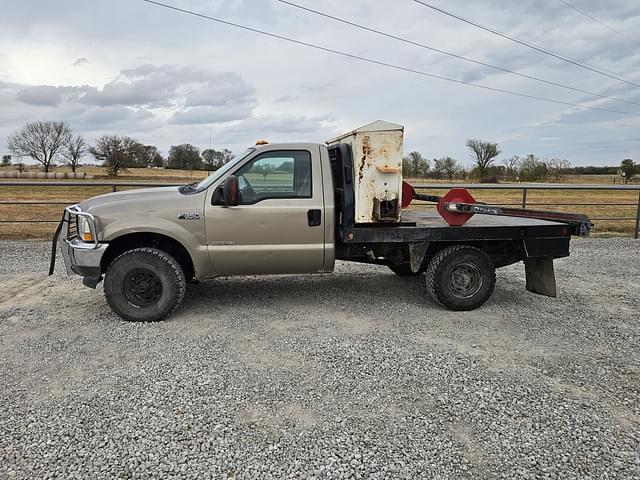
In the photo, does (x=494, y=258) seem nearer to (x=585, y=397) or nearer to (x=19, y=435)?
(x=585, y=397)

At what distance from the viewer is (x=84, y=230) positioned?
4.67m

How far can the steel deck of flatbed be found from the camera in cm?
498

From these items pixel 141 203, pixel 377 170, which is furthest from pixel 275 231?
pixel 141 203

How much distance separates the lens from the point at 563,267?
761cm

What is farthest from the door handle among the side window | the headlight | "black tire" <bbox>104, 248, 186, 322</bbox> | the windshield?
the headlight

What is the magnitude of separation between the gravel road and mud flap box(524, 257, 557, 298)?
0.17 meters

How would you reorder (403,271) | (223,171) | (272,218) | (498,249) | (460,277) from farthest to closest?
1. (403,271)
2. (498,249)
3. (460,277)
4. (223,171)
5. (272,218)

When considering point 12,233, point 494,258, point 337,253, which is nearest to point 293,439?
point 337,253

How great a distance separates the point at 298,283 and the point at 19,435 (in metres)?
4.00

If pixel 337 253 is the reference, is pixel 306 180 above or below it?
above

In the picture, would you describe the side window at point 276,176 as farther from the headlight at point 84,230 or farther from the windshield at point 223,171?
the headlight at point 84,230

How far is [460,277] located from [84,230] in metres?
4.13

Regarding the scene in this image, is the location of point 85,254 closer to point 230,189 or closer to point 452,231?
point 230,189

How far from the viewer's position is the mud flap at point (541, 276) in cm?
548
